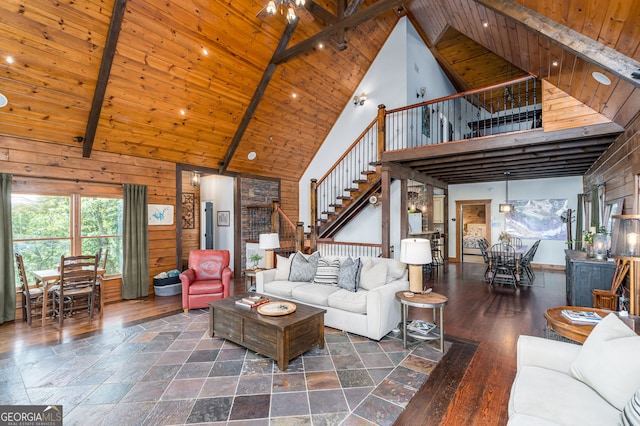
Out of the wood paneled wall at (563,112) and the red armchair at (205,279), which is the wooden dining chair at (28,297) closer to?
the red armchair at (205,279)

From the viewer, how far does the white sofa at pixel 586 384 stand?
1490 mm

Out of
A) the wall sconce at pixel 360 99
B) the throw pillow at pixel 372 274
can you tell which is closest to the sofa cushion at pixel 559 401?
the throw pillow at pixel 372 274

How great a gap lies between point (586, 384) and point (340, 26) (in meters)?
5.36

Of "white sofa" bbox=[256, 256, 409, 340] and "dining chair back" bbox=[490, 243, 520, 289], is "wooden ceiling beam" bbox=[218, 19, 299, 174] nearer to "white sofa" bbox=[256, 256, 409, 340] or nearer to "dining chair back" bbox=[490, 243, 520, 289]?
"white sofa" bbox=[256, 256, 409, 340]

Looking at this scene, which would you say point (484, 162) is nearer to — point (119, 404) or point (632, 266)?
point (632, 266)

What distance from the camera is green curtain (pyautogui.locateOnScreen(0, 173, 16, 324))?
166 inches

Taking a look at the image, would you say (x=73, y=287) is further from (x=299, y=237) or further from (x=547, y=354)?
(x=547, y=354)

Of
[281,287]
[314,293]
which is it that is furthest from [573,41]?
[281,287]

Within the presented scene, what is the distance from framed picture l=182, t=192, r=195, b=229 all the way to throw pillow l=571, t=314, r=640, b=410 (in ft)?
27.0

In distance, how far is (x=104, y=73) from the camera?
425 cm

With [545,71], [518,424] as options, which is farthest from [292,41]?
[518,424]

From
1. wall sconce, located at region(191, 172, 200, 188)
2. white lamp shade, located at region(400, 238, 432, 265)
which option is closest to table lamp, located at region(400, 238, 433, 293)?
white lamp shade, located at region(400, 238, 432, 265)

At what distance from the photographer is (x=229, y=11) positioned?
4664mm

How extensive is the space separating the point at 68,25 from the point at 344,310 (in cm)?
493
